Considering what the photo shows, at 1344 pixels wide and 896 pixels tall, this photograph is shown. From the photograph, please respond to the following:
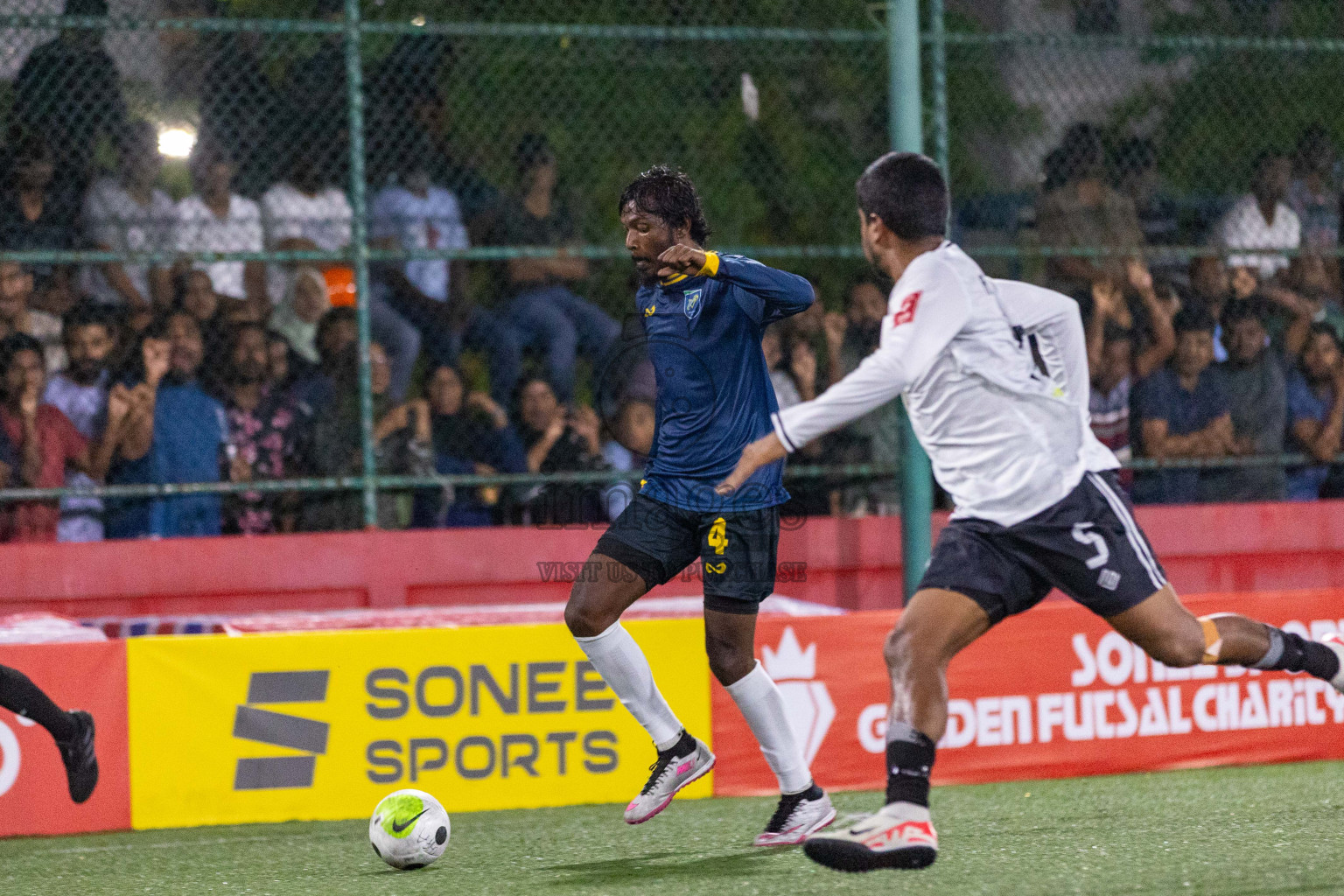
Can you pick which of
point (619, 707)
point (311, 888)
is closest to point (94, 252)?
point (619, 707)

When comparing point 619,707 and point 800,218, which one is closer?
point 619,707

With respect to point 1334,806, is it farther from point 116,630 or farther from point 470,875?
point 116,630

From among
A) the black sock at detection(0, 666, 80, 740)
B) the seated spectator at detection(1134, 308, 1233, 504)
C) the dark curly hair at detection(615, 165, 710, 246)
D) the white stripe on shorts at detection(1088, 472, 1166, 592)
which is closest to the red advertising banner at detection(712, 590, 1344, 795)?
the seated spectator at detection(1134, 308, 1233, 504)

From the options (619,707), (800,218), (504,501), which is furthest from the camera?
(800,218)

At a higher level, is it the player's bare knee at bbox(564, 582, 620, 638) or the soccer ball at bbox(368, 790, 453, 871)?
the player's bare knee at bbox(564, 582, 620, 638)

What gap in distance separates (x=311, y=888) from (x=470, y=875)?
0.49 metres

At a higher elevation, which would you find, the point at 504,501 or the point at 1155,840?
the point at 504,501

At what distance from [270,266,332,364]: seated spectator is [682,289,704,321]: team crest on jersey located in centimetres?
332

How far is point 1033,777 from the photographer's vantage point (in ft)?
23.8

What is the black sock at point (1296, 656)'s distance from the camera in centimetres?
477

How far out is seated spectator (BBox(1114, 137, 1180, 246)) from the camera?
356 inches

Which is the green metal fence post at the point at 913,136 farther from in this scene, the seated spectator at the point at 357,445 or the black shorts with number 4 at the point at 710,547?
the black shorts with number 4 at the point at 710,547

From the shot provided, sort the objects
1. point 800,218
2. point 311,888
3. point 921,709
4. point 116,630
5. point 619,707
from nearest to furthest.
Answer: point 921,709
point 311,888
point 619,707
point 116,630
point 800,218

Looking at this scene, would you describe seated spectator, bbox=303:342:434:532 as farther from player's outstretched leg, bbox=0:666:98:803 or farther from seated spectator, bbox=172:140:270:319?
player's outstretched leg, bbox=0:666:98:803
